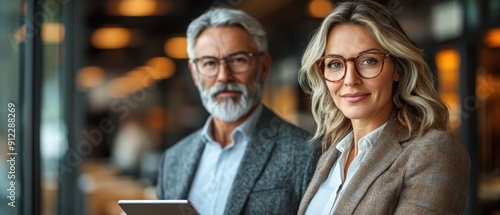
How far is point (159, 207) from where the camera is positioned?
2059mm

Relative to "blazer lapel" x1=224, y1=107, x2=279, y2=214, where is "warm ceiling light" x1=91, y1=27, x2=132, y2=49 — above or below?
above

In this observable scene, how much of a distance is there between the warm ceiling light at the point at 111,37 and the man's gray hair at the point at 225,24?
7533mm

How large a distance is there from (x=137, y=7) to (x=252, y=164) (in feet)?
21.8

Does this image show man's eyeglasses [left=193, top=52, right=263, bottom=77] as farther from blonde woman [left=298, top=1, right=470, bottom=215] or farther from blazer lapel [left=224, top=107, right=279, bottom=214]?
blonde woman [left=298, top=1, right=470, bottom=215]

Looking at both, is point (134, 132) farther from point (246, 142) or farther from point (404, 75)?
point (404, 75)

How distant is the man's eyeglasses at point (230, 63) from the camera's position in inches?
111

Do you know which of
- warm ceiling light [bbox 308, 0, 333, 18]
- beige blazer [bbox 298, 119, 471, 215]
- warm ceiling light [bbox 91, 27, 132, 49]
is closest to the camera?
beige blazer [bbox 298, 119, 471, 215]

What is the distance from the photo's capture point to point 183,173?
9.39 ft

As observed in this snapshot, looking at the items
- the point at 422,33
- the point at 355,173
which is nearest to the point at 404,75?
the point at 355,173

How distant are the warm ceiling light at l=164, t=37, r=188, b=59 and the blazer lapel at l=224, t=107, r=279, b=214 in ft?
25.2

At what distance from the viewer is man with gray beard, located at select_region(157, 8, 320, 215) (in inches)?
104

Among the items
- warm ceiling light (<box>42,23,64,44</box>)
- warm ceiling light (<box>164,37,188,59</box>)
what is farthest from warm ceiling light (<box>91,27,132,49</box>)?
warm ceiling light (<box>42,23,64,44</box>)

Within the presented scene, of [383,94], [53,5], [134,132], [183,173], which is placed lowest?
[134,132]

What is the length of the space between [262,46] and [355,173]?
40.2 inches
